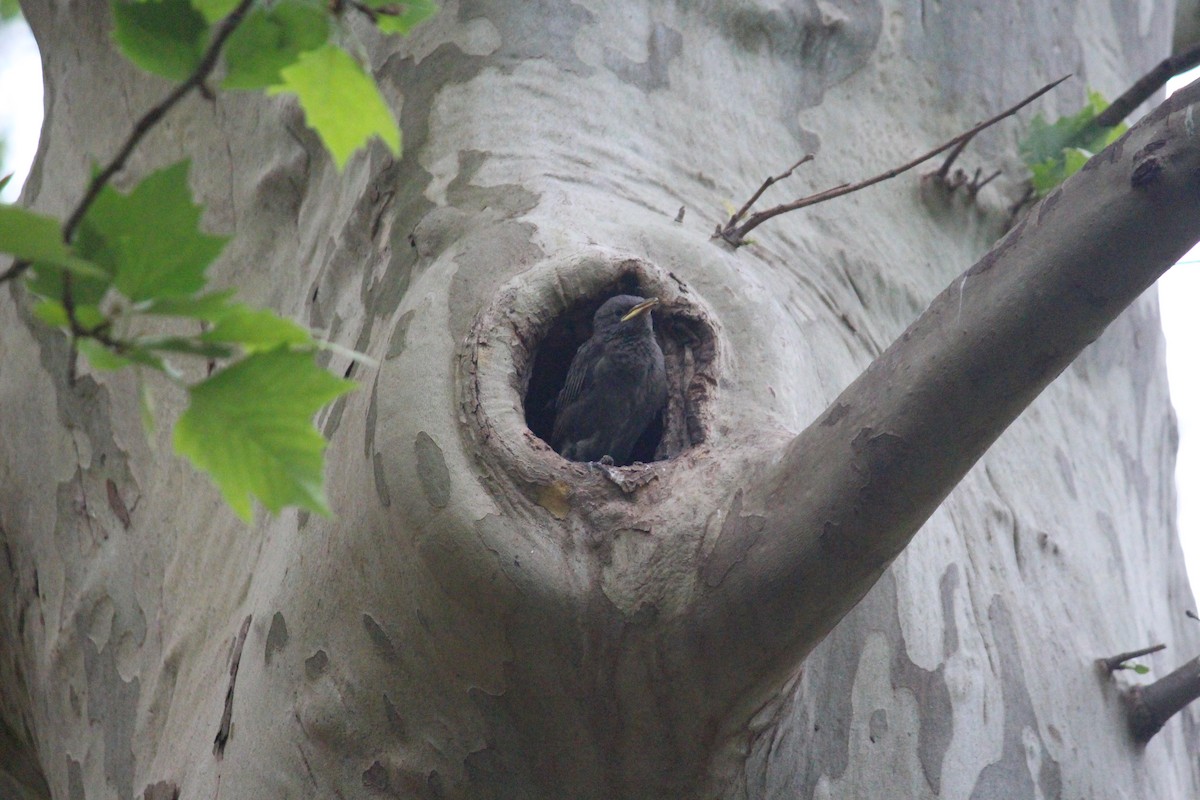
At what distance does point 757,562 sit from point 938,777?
601 millimetres

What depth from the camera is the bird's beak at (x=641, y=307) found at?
6.25ft

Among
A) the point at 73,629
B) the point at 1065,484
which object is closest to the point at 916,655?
the point at 1065,484

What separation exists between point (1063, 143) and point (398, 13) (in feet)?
7.05

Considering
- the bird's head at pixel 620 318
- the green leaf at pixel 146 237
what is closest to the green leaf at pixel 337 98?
the green leaf at pixel 146 237

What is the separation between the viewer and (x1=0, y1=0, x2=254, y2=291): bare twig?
0.74m

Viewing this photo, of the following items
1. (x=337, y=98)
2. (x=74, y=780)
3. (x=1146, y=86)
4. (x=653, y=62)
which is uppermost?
(x=1146, y=86)

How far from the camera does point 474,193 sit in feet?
6.51

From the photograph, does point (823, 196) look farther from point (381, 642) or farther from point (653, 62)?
point (381, 642)

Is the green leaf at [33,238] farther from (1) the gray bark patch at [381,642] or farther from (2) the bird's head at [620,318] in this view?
(2) the bird's head at [620,318]

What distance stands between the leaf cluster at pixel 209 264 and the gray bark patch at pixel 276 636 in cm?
102

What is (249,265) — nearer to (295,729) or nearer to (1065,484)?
(295,729)

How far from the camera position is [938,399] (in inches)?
54.7

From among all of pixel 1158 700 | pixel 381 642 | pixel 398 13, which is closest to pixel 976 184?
pixel 1158 700

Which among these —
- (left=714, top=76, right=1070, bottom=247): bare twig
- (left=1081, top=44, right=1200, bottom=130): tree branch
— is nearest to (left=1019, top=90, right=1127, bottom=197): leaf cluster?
(left=1081, top=44, right=1200, bottom=130): tree branch
